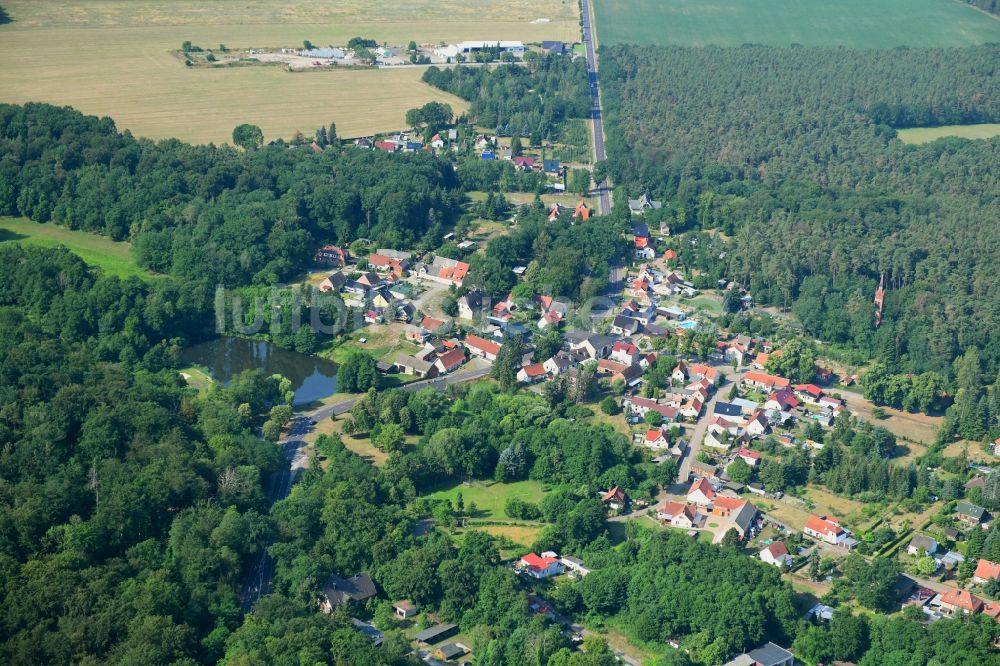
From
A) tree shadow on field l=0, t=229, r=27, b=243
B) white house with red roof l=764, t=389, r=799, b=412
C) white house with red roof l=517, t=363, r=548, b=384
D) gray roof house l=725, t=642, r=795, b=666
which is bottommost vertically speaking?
gray roof house l=725, t=642, r=795, b=666

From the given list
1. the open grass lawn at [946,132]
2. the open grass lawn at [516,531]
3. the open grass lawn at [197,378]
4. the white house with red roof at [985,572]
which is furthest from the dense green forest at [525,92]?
the white house with red roof at [985,572]

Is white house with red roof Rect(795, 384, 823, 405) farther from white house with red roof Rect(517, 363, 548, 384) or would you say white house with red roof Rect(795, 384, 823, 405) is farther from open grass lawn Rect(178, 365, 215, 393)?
open grass lawn Rect(178, 365, 215, 393)

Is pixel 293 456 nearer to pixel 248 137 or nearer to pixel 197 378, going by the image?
pixel 197 378

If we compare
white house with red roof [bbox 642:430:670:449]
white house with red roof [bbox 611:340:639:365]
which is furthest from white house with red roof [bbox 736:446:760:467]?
white house with red roof [bbox 611:340:639:365]

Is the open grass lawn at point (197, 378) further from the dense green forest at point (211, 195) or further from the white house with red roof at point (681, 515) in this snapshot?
the white house with red roof at point (681, 515)

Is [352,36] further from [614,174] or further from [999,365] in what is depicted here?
[999,365]

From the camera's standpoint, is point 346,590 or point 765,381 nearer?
point 346,590

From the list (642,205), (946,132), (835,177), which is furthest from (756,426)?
(946,132)
